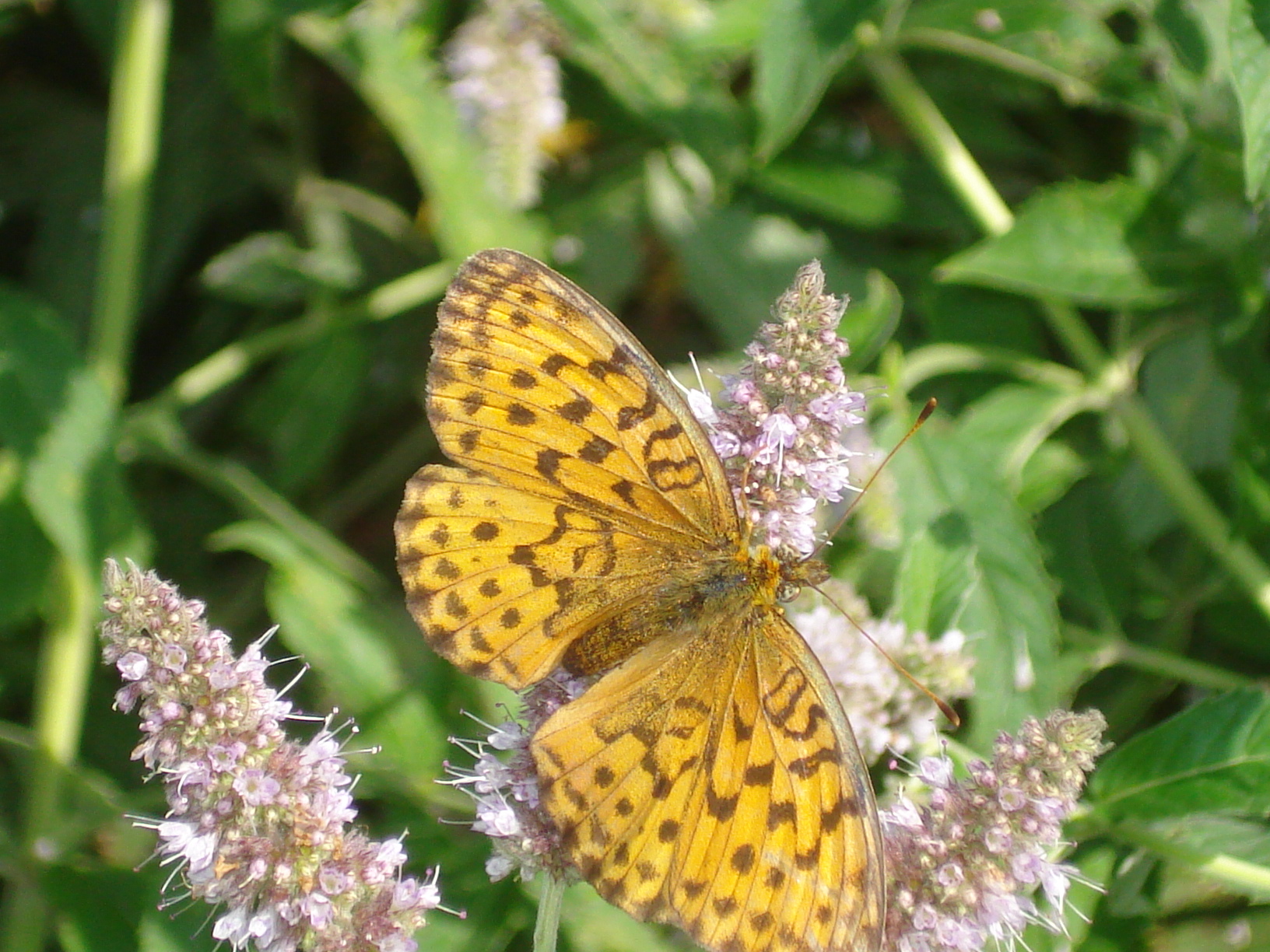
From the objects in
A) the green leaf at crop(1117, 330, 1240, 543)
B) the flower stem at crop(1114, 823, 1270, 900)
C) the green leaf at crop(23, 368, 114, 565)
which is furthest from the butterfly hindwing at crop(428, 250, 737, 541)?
the green leaf at crop(1117, 330, 1240, 543)

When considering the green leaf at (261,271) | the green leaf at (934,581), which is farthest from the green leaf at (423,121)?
the green leaf at (934,581)

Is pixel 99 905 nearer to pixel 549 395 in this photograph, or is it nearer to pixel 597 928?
pixel 597 928

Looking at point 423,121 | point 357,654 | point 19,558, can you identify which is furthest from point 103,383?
point 423,121

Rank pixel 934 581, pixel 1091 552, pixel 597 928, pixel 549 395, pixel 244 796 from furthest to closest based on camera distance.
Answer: pixel 1091 552, pixel 597 928, pixel 934 581, pixel 549 395, pixel 244 796

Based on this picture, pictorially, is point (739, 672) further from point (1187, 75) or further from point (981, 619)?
point (1187, 75)

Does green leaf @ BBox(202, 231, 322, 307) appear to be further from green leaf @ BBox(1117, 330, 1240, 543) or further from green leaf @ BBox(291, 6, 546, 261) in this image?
green leaf @ BBox(1117, 330, 1240, 543)

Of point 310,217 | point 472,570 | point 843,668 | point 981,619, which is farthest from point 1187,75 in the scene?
point 310,217
